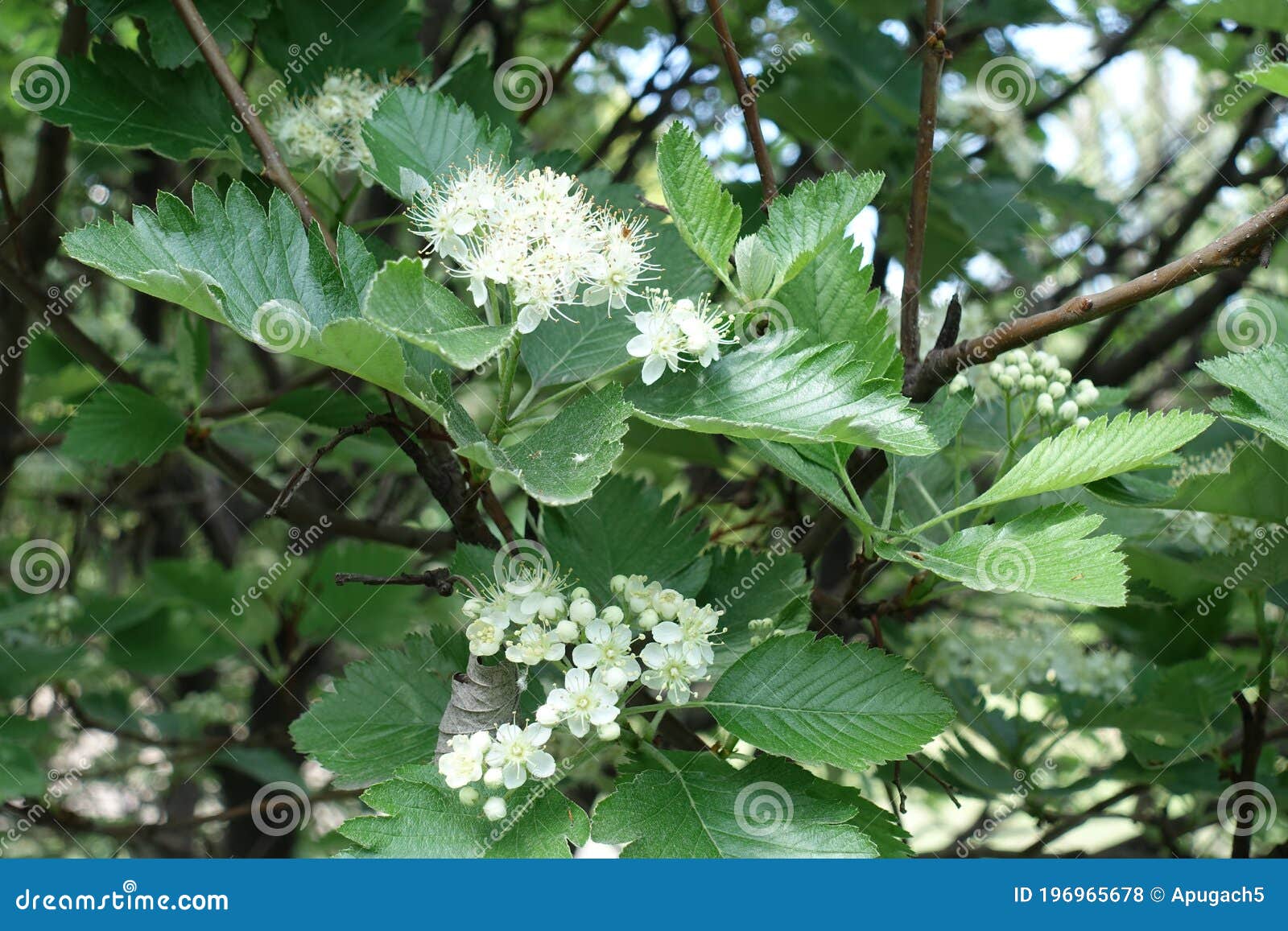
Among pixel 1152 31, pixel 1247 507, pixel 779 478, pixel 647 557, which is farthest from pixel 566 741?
pixel 1152 31

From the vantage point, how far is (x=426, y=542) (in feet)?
5.23

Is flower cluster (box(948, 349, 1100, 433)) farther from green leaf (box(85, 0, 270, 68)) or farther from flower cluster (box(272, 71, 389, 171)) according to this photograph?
green leaf (box(85, 0, 270, 68))

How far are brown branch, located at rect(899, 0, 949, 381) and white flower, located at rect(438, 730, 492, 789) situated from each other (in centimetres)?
59

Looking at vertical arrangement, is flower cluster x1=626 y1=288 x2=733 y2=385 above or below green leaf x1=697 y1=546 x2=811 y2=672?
above

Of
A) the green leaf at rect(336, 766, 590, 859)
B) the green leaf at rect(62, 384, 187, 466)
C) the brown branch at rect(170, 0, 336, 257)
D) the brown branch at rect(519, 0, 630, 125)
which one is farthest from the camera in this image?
the brown branch at rect(519, 0, 630, 125)

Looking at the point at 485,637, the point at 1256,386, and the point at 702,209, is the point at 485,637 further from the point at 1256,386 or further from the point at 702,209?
the point at 1256,386

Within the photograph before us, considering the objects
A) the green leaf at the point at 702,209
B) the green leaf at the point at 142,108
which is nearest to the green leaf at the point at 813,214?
the green leaf at the point at 702,209

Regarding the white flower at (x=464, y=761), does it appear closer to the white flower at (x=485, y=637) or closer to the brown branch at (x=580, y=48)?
the white flower at (x=485, y=637)

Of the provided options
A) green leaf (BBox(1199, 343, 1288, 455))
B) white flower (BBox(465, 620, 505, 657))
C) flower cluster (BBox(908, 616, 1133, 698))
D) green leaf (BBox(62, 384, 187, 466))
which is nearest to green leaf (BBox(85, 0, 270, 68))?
green leaf (BBox(62, 384, 187, 466))

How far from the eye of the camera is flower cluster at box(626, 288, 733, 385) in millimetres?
943

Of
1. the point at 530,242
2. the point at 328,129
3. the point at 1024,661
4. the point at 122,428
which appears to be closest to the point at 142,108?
the point at 328,129

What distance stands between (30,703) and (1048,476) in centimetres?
228

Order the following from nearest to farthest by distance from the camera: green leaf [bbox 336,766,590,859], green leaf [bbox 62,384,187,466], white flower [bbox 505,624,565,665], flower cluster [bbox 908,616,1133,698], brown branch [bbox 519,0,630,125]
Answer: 1. green leaf [bbox 336,766,590,859]
2. white flower [bbox 505,624,565,665]
3. green leaf [bbox 62,384,187,466]
4. brown branch [bbox 519,0,630,125]
5. flower cluster [bbox 908,616,1133,698]

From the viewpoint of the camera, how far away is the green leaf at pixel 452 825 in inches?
35.0
